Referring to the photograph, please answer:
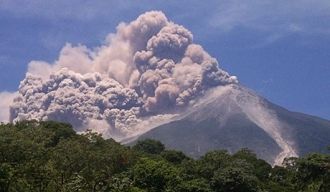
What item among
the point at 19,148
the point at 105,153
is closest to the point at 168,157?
the point at 105,153

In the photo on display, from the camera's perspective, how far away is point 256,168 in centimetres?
6794

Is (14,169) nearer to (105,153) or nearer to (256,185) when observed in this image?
(105,153)

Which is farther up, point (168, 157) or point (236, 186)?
point (168, 157)

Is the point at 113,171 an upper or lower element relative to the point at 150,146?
lower

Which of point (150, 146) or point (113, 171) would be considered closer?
point (113, 171)

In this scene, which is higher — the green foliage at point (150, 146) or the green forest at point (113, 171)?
the green foliage at point (150, 146)

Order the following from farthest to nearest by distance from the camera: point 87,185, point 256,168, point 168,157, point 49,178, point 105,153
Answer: point 168,157
point 256,168
point 105,153
point 87,185
point 49,178

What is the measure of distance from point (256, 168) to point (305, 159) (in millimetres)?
12727

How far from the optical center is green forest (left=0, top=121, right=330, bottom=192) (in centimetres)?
3725

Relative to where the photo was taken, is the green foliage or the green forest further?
the green foliage

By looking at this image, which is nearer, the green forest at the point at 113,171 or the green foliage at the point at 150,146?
the green forest at the point at 113,171

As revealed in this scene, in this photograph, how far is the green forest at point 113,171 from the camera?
122ft

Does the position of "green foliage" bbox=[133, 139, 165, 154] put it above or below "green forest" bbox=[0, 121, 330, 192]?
above

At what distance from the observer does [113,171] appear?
5206 cm
